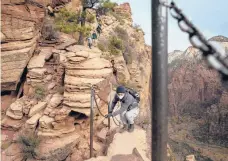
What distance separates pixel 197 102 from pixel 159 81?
223 feet

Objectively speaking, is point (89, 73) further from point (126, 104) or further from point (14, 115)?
point (14, 115)

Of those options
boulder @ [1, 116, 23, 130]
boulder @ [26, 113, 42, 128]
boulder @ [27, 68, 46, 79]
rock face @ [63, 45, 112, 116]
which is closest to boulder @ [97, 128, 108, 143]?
rock face @ [63, 45, 112, 116]

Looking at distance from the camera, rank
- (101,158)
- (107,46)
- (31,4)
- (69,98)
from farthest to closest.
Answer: (107,46) < (31,4) < (69,98) < (101,158)

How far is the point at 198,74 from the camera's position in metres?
67.1

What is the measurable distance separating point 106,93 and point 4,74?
4.34 m

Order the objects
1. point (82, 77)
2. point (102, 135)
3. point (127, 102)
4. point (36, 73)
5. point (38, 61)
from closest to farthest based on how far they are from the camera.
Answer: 1. point (127, 102)
2. point (102, 135)
3. point (82, 77)
4. point (36, 73)
5. point (38, 61)

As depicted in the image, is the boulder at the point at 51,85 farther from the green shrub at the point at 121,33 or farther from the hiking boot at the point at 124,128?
the green shrub at the point at 121,33

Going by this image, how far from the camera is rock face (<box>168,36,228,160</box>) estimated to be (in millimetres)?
51375

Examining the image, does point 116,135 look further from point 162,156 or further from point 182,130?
point 182,130

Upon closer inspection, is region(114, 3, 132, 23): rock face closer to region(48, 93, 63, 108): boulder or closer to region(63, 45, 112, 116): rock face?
region(63, 45, 112, 116): rock face

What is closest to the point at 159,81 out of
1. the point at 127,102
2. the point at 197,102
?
the point at 127,102

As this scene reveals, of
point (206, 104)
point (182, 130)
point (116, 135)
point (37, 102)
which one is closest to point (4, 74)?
point (37, 102)

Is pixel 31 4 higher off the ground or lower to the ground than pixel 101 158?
higher

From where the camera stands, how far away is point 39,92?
32.7 ft
